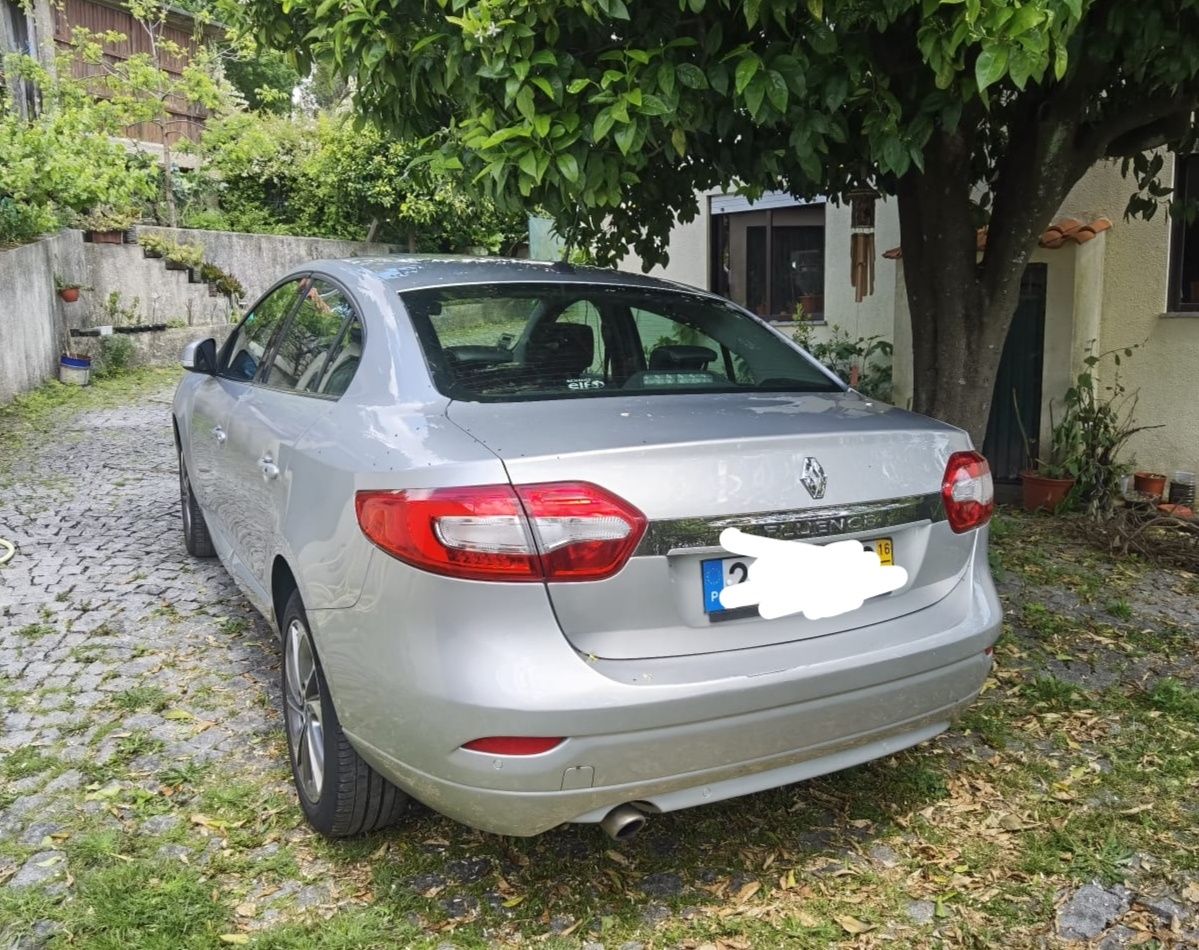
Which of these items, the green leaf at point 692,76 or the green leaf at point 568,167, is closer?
the green leaf at point 568,167

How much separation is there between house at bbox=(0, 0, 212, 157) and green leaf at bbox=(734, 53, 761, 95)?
1711 cm

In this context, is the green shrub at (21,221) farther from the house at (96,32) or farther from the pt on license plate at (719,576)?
the pt on license plate at (719,576)

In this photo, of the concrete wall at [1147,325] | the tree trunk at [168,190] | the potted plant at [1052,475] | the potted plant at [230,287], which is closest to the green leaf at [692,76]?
the potted plant at [1052,475]

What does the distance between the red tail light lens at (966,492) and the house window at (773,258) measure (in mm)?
6468

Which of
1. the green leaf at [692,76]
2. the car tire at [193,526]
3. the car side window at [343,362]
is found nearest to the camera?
the car side window at [343,362]

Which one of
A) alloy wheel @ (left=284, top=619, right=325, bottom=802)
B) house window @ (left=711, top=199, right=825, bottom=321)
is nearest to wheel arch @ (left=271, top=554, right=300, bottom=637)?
alloy wheel @ (left=284, top=619, right=325, bottom=802)

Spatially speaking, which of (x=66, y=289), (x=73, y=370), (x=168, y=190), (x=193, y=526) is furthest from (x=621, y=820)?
(x=168, y=190)

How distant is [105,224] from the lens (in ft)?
44.9

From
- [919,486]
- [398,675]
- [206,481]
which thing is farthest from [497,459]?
[206,481]

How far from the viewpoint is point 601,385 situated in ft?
9.86

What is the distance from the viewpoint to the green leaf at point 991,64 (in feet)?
9.11

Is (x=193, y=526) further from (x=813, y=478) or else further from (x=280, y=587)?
(x=813, y=478)

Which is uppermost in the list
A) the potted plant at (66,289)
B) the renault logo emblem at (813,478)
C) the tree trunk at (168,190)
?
the tree trunk at (168,190)

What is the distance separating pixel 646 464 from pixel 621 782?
2.32ft
